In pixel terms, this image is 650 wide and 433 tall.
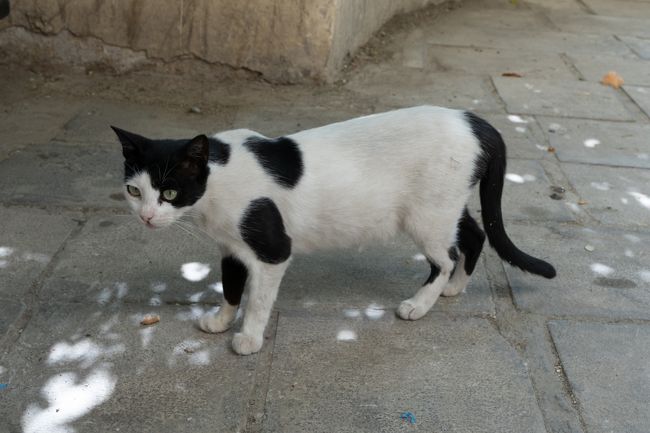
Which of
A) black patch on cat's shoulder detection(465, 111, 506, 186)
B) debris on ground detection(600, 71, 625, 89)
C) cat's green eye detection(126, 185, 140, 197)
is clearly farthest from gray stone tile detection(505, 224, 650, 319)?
debris on ground detection(600, 71, 625, 89)

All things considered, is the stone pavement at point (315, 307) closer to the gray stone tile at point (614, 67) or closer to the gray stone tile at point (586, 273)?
the gray stone tile at point (586, 273)

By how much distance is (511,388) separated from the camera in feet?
9.43

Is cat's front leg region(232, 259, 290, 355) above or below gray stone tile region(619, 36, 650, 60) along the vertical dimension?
above

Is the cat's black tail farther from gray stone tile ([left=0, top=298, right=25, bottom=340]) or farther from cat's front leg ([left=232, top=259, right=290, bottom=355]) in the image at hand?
gray stone tile ([left=0, top=298, right=25, bottom=340])

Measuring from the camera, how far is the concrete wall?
20.3 feet

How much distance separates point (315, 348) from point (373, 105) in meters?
3.41

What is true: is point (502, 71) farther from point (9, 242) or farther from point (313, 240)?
point (9, 242)

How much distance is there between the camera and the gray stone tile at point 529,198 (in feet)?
14.3

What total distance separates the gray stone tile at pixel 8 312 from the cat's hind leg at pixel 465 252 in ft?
6.82

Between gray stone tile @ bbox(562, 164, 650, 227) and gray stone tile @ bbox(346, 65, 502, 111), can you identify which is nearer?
gray stone tile @ bbox(562, 164, 650, 227)

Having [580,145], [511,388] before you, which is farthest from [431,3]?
[511,388]

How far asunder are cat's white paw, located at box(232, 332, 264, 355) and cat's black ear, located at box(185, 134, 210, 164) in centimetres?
82

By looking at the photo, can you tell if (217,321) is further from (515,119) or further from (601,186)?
(515,119)

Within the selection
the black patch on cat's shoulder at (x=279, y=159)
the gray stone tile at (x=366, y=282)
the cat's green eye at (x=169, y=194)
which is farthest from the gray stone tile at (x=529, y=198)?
the cat's green eye at (x=169, y=194)
